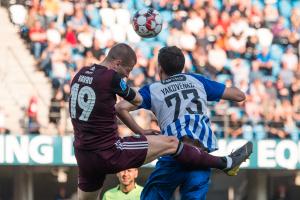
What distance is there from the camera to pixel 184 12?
71.2ft

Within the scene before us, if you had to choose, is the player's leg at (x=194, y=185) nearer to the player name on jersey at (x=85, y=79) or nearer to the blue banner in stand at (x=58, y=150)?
the player name on jersey at (x=85, y=79)

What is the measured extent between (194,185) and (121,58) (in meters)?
1.47

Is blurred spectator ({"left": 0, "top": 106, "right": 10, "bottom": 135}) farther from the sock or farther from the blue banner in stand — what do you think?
the sock

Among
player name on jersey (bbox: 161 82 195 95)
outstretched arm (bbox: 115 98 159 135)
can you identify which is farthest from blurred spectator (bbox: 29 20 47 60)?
player name on jersey (bbox: 161 82 195 95)

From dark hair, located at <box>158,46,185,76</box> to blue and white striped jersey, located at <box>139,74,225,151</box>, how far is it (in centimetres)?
10

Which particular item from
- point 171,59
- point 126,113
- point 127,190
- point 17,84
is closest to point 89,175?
point 126,113

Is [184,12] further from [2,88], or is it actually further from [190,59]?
[2,88]

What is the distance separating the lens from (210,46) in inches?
826

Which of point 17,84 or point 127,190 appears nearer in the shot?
point 127,190

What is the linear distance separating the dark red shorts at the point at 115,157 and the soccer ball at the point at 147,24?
226cm

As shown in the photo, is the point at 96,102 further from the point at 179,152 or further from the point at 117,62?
the point at 179,152

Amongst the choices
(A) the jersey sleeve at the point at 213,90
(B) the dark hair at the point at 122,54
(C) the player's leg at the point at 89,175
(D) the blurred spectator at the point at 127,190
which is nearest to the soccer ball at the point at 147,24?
(D) the blurred spectator at the point at 127,190

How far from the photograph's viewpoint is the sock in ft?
33.1

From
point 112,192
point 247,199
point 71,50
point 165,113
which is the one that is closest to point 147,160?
point 165,113
